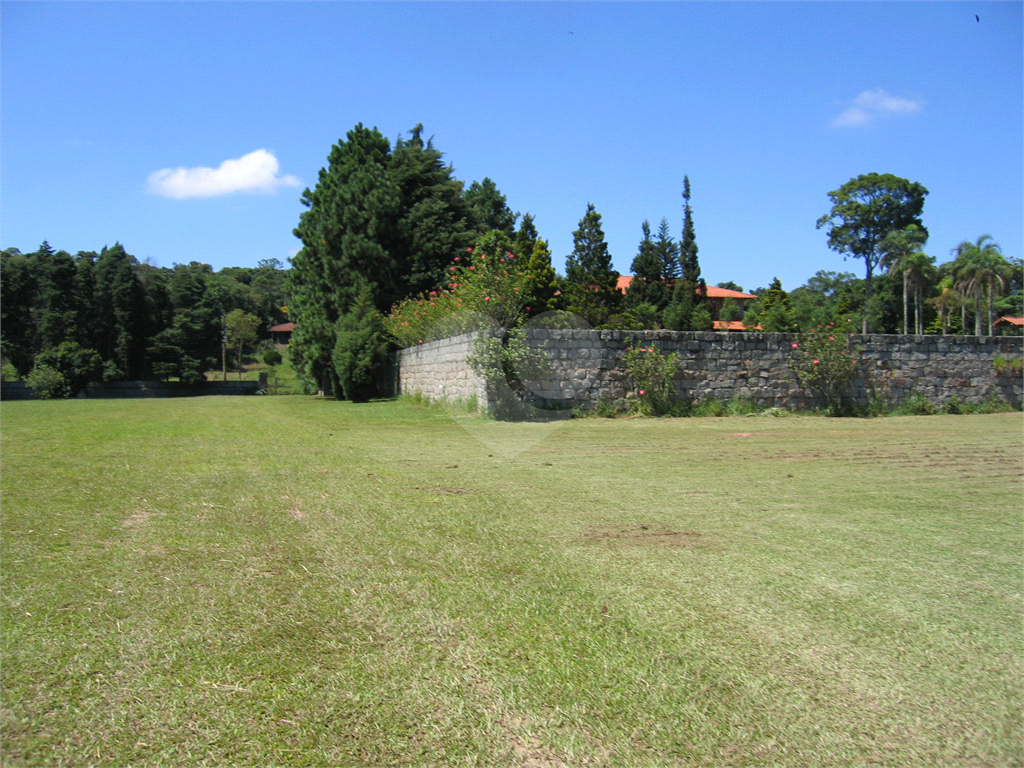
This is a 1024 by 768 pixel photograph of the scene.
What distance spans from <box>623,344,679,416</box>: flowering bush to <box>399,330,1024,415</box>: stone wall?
0.60 ft

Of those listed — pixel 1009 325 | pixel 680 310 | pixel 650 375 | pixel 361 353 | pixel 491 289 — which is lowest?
pixel 650 375

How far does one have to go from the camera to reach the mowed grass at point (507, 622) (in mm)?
2066

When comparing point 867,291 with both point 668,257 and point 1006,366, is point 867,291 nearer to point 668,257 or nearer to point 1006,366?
point 668,257

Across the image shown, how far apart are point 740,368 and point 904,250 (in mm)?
50824

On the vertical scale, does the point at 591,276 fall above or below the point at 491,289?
above

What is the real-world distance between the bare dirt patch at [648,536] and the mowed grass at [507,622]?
0.02 m

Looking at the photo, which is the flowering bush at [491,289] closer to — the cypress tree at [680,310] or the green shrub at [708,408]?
the green shrub at [708,408]

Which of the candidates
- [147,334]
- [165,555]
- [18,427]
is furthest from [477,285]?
[147,334]

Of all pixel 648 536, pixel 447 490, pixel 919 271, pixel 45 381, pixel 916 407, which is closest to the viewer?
pixel 648 536

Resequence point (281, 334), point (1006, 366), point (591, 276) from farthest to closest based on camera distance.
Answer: point (281, 334), point (591, 276), point (1006, 366)

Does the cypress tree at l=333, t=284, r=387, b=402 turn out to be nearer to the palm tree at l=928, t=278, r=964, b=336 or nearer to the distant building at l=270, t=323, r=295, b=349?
the palm tree at l=928, t=278, r=964, b=336

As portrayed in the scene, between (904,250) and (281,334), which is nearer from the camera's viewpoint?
(904,250)

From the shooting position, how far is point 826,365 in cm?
1406

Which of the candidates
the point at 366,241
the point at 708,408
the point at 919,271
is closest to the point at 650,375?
the point at 708,408
